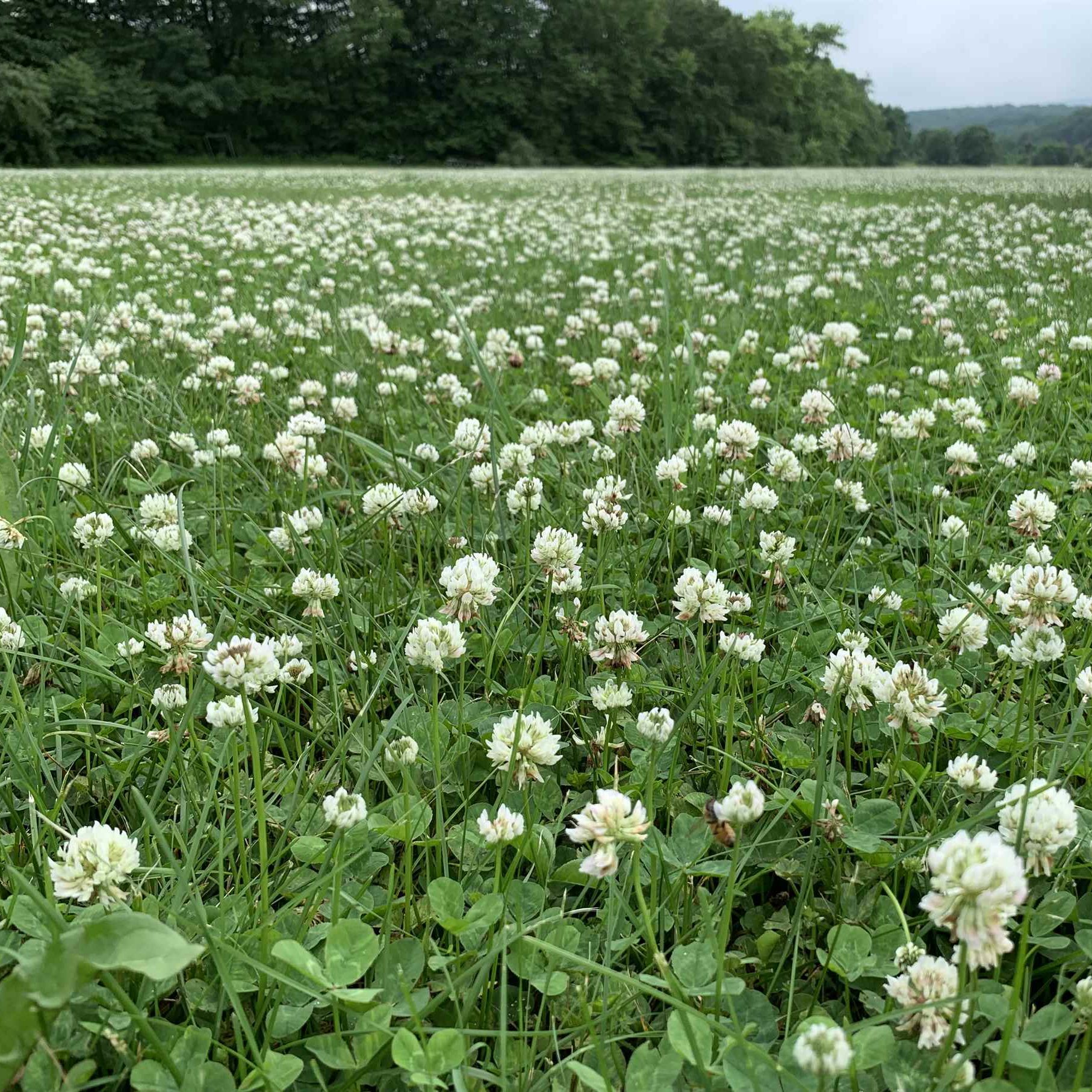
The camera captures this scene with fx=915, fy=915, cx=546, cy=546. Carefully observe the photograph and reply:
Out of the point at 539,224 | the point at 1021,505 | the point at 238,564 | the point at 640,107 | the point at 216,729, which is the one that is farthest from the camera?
the point at 640,107

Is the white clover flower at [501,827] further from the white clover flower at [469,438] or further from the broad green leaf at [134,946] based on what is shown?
the white clover flower at [469,438]

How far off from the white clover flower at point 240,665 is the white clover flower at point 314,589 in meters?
0.55

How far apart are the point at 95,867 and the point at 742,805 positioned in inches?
29.6

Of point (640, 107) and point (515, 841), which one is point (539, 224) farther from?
point (640, 107)

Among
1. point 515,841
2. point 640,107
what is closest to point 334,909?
point 515,841

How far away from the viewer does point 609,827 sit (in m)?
0.99

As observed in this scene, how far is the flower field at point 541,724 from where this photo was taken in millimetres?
1021

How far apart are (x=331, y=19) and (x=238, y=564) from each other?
5818 cm

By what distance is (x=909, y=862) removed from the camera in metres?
1.29

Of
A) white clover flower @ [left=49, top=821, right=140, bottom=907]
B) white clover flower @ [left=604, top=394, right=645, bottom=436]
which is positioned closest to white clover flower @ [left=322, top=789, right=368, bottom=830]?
white clover flower @ [left=49, top=821, right=140, bottom=907]

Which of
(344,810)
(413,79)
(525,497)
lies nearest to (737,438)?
(525,497)

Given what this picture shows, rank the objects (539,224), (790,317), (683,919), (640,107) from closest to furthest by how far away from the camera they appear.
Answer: (683,919), (790,317), (539,224), (640,107)

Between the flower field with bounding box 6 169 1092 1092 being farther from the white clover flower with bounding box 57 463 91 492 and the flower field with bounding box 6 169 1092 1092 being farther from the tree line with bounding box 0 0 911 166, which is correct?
the tree line with bounding box 0 0 911 166

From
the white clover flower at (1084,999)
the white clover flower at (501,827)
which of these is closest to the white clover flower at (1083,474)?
the white clover flower at (1084,999)
